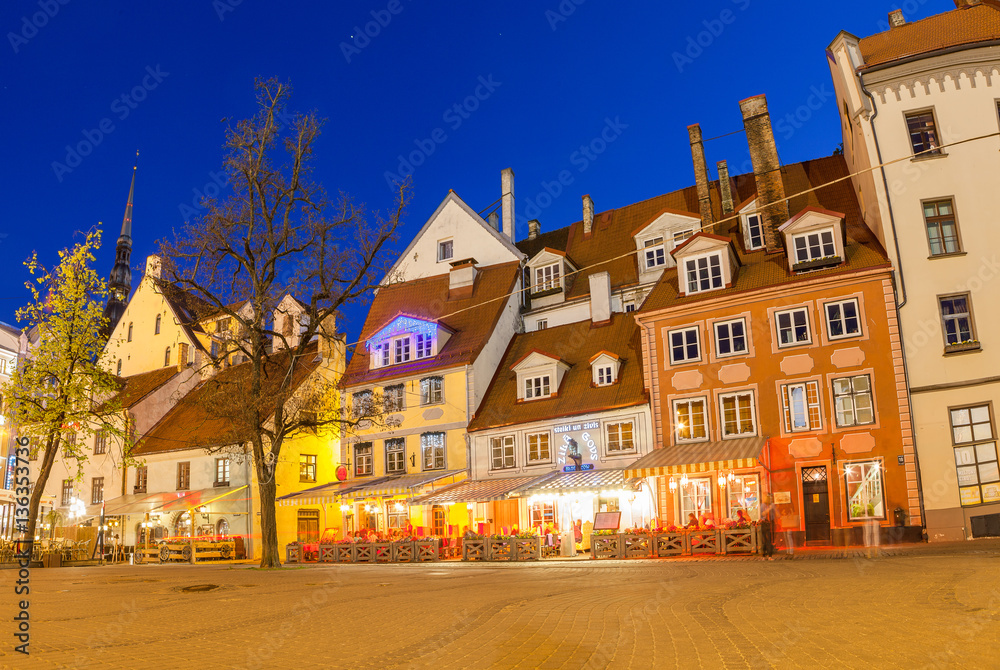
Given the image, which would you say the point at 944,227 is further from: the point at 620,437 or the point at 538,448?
the point at 538,448

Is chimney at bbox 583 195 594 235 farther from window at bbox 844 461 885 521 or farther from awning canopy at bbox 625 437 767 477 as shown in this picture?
window at bbox 844 461 885 521

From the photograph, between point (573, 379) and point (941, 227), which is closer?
point (941, 227)

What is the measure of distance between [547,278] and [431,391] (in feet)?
27.2

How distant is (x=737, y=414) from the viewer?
29297 millimetres

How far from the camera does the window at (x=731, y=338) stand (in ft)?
97.2

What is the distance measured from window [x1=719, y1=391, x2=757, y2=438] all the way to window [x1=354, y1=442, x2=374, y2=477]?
1701 cm

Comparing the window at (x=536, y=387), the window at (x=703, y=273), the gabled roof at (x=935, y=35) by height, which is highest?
the gabled roof at (x=935, y=35)

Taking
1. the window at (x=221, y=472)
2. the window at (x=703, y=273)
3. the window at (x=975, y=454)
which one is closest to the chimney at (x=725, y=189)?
the window at (x=703, y=273)

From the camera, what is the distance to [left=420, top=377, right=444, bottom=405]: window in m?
36.8

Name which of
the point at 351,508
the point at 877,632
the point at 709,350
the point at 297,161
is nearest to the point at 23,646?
the point at 877,632

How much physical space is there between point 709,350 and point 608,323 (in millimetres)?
6774

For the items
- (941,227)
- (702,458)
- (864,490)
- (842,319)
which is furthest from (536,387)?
(941,227)

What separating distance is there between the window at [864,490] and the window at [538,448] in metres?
11.5

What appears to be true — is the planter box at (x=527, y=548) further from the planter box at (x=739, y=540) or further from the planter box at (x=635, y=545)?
the planter box at (x=739, y=540)
